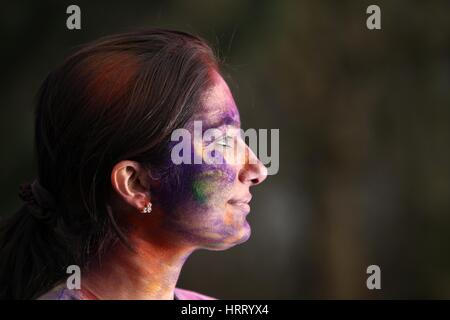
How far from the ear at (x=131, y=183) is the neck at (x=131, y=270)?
7 centimetres

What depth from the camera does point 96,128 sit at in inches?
61.6

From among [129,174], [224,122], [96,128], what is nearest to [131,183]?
[129,174]

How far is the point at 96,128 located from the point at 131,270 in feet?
1.12

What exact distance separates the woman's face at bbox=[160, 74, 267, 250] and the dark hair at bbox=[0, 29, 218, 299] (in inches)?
2.0

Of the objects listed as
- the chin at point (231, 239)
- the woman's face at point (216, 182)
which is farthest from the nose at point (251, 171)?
the chin at point (231, 239)

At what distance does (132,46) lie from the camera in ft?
5.30

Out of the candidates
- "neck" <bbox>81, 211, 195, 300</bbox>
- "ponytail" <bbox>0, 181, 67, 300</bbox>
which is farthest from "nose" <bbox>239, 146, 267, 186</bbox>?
"ponytail" <bbox>0, 181, 67, 300</bbox>

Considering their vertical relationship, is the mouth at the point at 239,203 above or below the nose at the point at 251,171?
below

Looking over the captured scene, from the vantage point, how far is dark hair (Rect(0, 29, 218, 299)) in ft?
5.13

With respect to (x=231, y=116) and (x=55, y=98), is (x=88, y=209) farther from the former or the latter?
(x=231, y=116)

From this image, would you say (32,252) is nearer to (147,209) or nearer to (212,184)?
(147,209)

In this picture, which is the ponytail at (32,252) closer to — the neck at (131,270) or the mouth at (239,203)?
the neck at (131,270)

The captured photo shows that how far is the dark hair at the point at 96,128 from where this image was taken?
156 cm

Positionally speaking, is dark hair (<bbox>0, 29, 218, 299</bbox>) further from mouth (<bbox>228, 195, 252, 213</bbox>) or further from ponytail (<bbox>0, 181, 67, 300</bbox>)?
mouth (<bbox>228, 195, 252, 213</bbox>)
